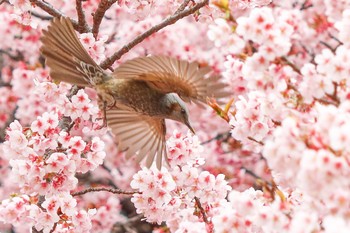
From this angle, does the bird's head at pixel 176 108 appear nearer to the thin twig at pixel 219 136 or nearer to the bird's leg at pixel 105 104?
the bird's leg at pixel 105 104

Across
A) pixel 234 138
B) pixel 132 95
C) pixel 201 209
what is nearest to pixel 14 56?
pixel 132 95

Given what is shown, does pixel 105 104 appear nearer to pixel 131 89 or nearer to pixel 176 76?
Result: pixel 131 89

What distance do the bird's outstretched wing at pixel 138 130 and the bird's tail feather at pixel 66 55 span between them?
24 cm

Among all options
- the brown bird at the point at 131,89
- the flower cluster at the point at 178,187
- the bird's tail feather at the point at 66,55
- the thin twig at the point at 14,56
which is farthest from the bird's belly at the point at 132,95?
the thin twig at the point at 14,56

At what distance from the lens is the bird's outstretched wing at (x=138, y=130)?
3104mm

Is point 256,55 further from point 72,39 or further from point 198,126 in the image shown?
point 198,126

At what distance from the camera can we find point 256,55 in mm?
2174

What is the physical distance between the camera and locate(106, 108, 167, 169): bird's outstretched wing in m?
3.10

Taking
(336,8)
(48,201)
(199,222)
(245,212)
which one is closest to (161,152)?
(199,222)

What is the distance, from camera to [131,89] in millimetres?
2994

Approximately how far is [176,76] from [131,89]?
38 cm

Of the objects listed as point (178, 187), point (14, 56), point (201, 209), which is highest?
point (14, 56)

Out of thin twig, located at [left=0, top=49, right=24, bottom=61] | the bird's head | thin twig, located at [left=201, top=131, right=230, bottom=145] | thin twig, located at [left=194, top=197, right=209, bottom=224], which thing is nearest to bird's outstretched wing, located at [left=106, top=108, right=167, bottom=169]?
→ the bird's head

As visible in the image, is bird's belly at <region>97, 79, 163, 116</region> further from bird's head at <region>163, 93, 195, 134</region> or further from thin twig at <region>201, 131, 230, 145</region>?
thin twig at <region>201, 131, 230, 145</region>
